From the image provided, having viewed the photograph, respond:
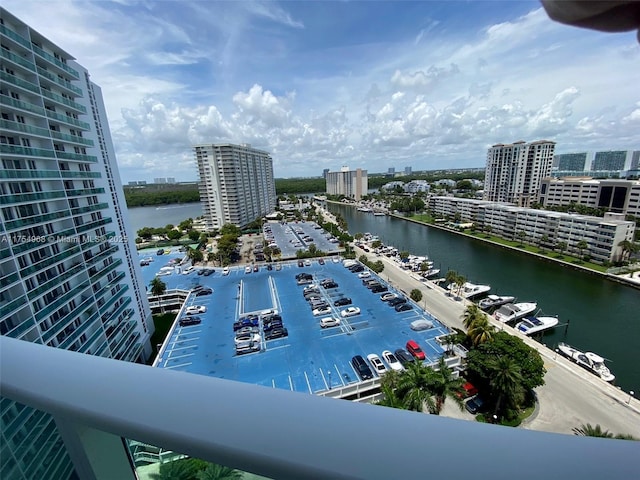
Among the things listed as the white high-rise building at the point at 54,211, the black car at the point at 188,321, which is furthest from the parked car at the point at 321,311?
the white high-rise building at the point at 54,211

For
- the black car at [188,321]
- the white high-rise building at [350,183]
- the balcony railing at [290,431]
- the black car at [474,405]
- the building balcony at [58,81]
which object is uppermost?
the building balcony at [58,81]

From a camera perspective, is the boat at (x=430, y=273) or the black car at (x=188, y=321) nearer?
the black car at (x=188, y=321)

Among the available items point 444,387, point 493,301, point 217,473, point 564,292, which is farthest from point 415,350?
point 564,292

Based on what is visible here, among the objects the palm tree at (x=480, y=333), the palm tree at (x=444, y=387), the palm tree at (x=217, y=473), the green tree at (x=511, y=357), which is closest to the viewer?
the palm tree at (x=217, y=473)

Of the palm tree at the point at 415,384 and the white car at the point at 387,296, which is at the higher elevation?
the palm tree at the point at 415,384

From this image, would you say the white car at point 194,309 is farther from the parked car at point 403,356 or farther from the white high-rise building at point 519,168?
the white high-rise building at point 519,168

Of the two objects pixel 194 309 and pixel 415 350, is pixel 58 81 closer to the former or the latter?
pixel 194 309
